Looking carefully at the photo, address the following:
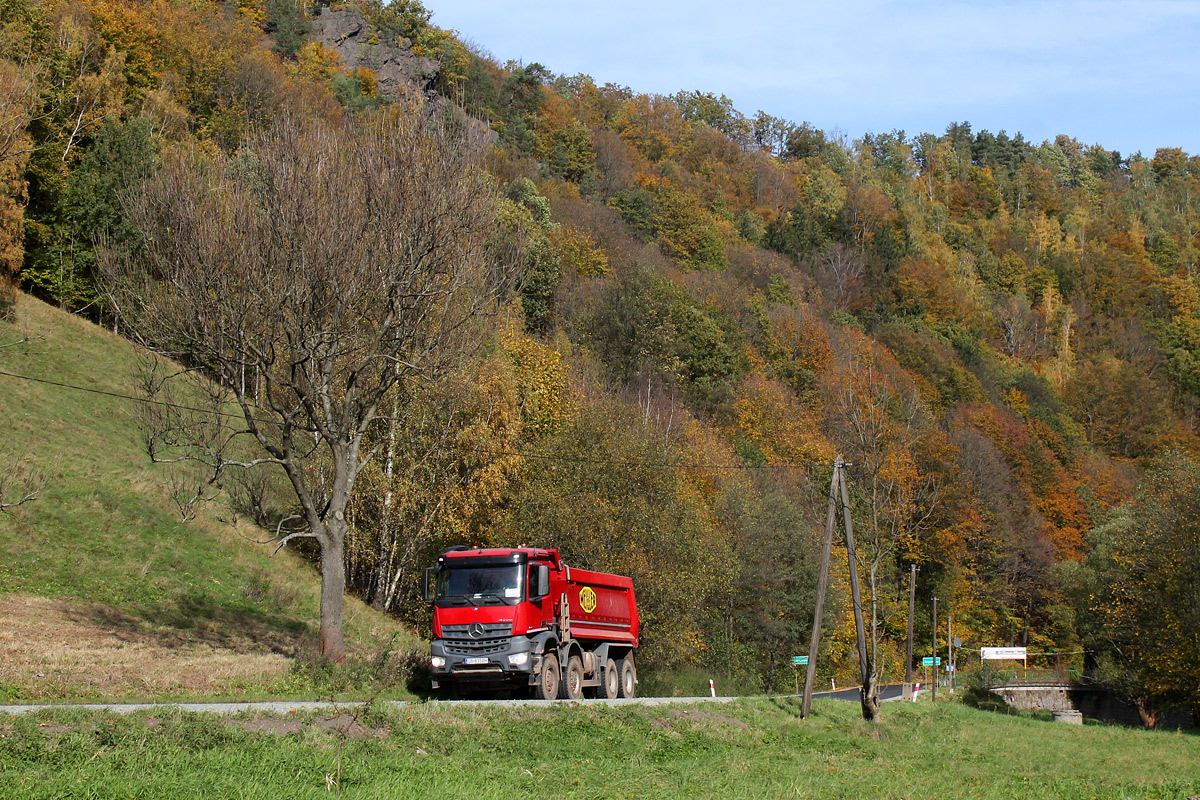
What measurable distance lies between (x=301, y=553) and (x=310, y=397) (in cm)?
1787

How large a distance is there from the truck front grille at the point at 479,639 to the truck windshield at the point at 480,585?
532mm

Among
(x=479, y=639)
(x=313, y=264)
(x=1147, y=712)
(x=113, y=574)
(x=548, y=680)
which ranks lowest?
(x=1147, y=712)

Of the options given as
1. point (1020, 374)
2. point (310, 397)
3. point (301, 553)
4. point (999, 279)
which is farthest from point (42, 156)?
point (999, 279)

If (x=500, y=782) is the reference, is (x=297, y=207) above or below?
above

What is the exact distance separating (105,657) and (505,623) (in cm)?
836

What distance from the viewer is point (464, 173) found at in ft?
75.0

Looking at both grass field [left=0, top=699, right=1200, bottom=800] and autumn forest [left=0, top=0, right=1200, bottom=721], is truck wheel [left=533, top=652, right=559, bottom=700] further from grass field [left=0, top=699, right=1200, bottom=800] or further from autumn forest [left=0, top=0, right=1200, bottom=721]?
autumn forest [left=0, top=0, right=1200, bottom=721]

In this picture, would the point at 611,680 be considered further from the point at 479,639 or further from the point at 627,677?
the point at 479,639

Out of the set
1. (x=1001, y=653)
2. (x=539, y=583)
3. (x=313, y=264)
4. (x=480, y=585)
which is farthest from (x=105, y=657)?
(x=1001, y=653)

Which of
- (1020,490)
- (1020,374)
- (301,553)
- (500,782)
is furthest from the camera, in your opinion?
(1020,374)

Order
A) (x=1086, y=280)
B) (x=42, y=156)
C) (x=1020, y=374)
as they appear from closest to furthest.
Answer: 1. (x=42, y=156)
2. (x=1020, y=374)
3. (x=1086, y=280)

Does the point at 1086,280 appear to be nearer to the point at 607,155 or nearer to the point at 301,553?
the point at 607,155

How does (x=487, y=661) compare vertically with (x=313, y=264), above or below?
below

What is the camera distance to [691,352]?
222ft
